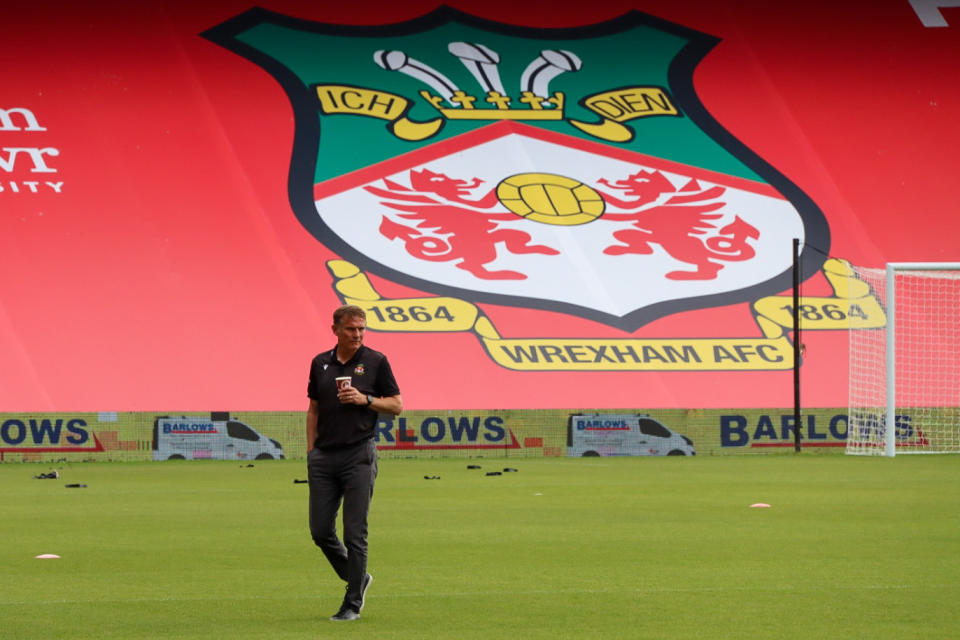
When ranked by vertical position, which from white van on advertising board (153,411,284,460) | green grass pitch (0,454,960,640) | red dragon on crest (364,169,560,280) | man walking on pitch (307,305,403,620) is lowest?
green grass pitch (0,454,960,640)

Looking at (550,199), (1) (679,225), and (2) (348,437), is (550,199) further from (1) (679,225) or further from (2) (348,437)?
(2) (348,437)

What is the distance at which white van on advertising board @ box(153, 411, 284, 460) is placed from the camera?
2745 centimetres

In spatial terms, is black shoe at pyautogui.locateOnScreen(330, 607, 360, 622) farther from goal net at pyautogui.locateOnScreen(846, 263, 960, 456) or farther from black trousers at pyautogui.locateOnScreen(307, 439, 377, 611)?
goal net at pyautogui.locateOnScreen(846, 263, 960, 456)

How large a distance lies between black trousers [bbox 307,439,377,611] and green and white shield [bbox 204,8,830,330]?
2525 centimetres

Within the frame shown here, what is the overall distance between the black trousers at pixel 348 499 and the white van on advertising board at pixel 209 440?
1900 cm

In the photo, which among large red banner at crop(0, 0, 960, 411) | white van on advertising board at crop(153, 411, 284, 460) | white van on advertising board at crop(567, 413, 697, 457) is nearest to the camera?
white van on advertising board at crop(153, 411, 284, 460)

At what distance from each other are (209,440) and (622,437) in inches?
317

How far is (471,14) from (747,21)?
24.6 feet

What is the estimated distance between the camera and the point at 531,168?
119 ft

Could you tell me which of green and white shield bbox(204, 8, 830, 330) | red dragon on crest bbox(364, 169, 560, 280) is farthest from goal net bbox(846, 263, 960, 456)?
red dragon on crest bbox(364, 169, 560, 280)

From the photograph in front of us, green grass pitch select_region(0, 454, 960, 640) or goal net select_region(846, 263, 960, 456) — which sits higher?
goal net select_region(846, 263, 960, 456)

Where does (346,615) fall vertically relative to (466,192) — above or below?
below

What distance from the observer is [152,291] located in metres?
33.3

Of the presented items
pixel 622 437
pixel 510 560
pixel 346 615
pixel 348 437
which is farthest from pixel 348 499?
pixel 622 437
